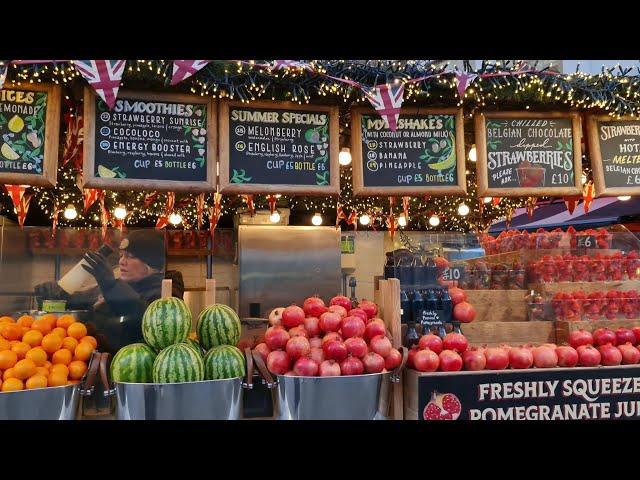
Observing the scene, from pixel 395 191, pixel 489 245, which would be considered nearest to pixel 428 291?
pixel 395 191

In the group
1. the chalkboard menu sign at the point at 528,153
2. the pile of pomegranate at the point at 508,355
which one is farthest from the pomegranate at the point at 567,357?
the chalkboard menu sign at the point at 528,153

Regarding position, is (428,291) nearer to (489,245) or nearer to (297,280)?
(489,245)

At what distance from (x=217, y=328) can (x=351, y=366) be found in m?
0.84

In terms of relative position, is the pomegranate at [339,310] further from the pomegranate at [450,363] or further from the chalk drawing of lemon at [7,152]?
the chalk drawing of lemon at [7,152]

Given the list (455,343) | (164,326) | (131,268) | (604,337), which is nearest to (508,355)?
(455,343)

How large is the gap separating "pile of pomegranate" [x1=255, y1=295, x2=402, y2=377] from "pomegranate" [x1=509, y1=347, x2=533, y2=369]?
0.80 meters

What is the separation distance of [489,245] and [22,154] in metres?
4.13

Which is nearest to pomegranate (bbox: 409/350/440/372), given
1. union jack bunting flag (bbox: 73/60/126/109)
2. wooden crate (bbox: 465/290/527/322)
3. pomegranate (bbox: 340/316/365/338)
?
pomegranate (bbox: 340/316/365/338)

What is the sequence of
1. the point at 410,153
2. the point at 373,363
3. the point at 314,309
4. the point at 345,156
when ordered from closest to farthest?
1. the point at 373,363
2. the point at 314,309
3. the point at 410,153
4. the point at 345,156

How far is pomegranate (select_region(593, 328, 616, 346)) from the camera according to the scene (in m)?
3.54

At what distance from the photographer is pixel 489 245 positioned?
5145mm

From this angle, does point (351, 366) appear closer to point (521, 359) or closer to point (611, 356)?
point (521, 359)

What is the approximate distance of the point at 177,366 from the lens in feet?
8.44

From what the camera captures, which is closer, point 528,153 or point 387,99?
point 387,99
